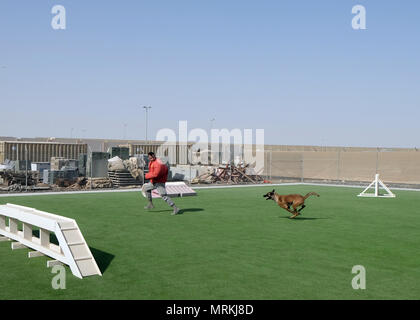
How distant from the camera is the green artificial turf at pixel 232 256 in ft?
22.1

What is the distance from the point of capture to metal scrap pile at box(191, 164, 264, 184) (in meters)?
33.7

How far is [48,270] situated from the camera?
7.91 m

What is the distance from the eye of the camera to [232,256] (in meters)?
9.03

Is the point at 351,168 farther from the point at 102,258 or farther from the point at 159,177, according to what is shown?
the point at 102,258

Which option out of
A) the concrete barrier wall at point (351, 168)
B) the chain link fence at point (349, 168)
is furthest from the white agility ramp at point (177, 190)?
the chain link fence at point (349, 168)

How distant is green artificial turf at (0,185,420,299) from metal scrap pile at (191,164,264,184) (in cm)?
1699

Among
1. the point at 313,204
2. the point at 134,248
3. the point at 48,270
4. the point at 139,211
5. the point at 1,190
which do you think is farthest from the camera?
the point at 1,190

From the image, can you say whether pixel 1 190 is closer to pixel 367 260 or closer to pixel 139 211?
pixel 139 211

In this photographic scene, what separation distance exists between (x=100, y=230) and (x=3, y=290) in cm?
529

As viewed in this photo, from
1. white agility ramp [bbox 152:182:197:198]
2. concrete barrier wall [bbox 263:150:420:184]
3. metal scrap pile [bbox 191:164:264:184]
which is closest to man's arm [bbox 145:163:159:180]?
white agility ramp [bbox 152:182:197:198]

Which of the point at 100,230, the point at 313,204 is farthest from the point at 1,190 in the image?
the point at 313,204

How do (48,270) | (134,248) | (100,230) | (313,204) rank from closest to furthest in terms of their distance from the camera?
(48,270)
(134,248)
(100,230)
(313,204)

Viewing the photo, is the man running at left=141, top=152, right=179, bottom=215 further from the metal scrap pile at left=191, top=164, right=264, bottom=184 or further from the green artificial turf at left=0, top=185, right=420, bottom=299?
the metal scrap pile at left=191, top=164, right=264, bottom=184

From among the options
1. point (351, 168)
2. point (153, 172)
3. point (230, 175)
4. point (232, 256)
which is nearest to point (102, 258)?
point (232, 256)
